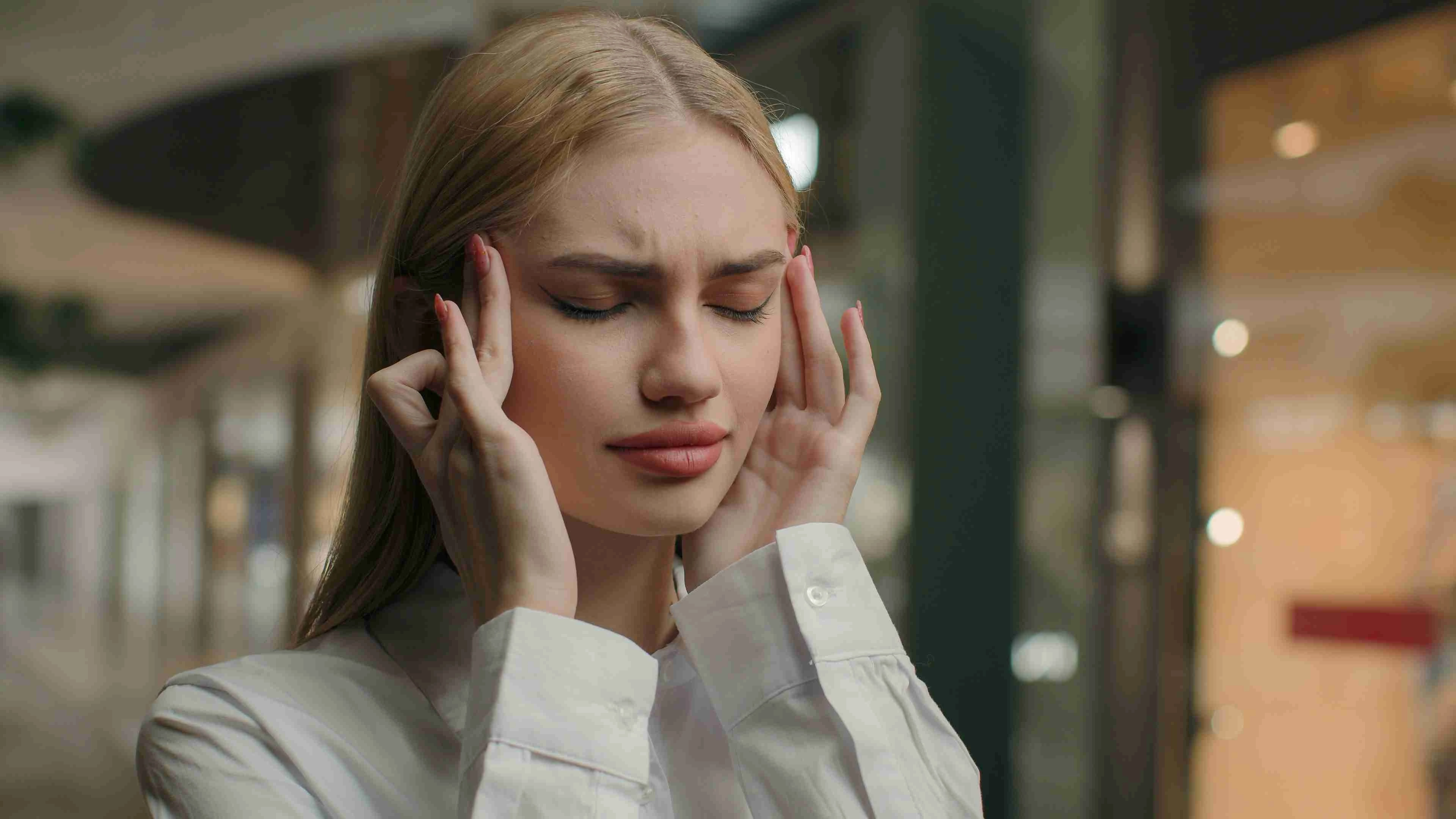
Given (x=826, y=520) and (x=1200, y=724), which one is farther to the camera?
(x=1200, y=724)

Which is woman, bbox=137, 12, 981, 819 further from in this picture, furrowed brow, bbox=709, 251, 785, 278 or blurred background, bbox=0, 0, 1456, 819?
blurred background, bbox=0, 0, 1456, 819

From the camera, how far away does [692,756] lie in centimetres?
97

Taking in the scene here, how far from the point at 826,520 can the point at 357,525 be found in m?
0.41

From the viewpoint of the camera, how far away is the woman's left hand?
97 cm

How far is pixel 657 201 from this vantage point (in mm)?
878

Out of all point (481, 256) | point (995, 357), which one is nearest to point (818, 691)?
point (481, 256)

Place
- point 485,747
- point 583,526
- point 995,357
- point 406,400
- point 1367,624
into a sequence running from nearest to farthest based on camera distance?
point 485,747 → point 406,400 → point 583,526 → point 1367,624 → point 995,357

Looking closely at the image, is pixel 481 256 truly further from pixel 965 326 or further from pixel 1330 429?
pixel 965 326

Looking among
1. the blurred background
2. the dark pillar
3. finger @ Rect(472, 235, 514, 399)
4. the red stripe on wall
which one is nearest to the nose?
finger @ Rect(472, 235, 514, 399)

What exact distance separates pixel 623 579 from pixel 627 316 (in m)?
0.24

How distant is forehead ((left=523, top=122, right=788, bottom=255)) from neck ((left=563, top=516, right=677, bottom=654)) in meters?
0.25

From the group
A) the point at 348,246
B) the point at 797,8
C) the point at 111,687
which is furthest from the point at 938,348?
the point at 111,687

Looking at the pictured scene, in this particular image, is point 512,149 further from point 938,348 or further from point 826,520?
point 938,348

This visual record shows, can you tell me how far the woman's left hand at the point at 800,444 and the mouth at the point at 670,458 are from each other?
0.30ft
